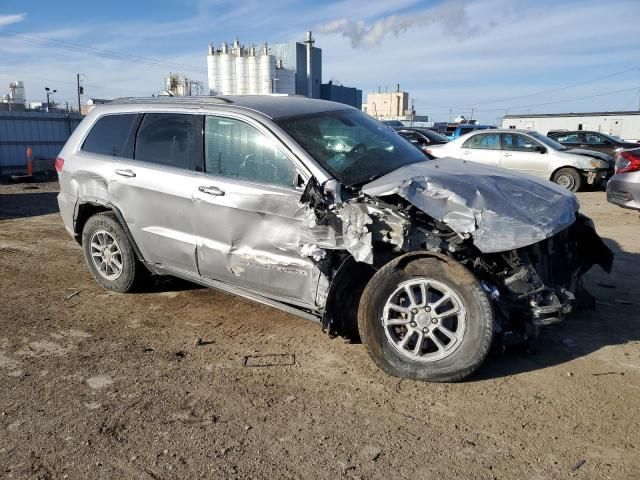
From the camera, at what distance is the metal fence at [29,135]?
17.8m

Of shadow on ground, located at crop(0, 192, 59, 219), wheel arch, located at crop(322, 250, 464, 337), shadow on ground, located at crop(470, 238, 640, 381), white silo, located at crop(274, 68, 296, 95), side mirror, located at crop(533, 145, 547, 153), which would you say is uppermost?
white silo, located at crop(274, 68, 296, 95)

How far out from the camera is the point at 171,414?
126 inches

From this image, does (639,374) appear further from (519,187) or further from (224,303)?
(224,303)

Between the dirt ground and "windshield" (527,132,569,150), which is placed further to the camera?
"windshield" (527,132,569,150)

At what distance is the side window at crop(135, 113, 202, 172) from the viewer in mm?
4457

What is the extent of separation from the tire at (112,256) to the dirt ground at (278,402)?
0.95 ft

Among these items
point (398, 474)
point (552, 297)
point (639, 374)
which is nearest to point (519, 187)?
point (552, 297)

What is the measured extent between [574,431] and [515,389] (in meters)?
0.49

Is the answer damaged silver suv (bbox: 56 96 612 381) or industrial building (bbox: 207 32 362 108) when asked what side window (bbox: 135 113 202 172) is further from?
industrial building (bbox: 207 32 362 108)

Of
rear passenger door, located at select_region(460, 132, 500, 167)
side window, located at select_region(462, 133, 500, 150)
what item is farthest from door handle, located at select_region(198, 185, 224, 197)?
side window, located at select_region(462, 133, 500, 150)

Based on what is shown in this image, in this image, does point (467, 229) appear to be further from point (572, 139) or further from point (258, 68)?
point (258, 68)

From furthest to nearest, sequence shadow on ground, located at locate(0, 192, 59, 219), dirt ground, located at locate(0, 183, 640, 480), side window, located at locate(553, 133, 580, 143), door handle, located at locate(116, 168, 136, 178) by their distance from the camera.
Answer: side window, located at locate(553, 133, 580, 143) < shadow on ground, located at locate(0, 192, 59, 219) < door handle, located at locate(116, 168, 136, 178) < dirt ground, located at locate(0, 183, 640, 480)

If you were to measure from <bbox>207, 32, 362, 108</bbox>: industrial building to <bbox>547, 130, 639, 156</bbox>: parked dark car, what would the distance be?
23.8 meters

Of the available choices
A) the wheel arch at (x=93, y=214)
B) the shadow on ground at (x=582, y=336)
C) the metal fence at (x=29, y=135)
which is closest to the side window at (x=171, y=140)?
the wheel arch at (x=93, y=214)
